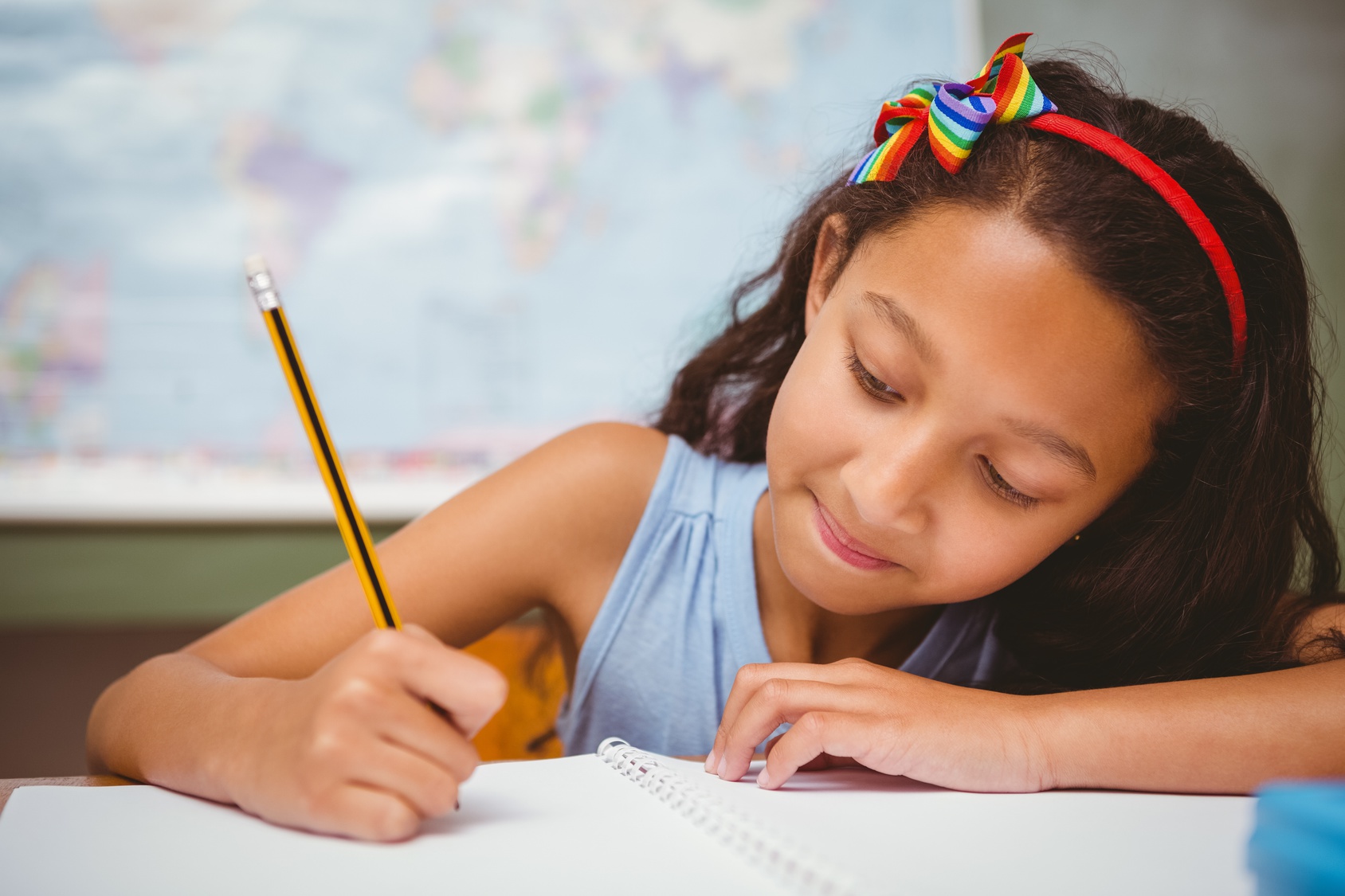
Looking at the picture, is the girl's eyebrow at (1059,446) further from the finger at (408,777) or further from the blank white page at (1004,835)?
the finger at (408,777)

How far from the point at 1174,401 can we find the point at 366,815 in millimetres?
509

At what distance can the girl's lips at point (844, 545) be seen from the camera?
0.59 meters

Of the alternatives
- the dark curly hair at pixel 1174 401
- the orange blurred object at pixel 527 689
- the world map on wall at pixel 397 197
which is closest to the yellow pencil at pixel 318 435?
the dark curly hair at pixel 1174 401

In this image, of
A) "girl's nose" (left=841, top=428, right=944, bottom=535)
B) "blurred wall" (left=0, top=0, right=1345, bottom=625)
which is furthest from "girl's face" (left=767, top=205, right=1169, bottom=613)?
"blurred wall" (left=0, top=0, right=1345, bottom=625)

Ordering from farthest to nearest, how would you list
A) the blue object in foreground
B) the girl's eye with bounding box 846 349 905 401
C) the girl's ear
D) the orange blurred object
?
1. the orange blurred object
2. the girl's ear
3. the girl's eye with bounding box 846 349 905 401
4. the blue object in foreground

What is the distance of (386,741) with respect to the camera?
376 millimetres

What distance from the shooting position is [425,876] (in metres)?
0.33

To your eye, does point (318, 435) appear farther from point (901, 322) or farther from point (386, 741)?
point (901, 322)

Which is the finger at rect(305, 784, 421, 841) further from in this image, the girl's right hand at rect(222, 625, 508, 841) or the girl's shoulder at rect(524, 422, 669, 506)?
the girl's shoulder at rect(524, 422, 669, 506)

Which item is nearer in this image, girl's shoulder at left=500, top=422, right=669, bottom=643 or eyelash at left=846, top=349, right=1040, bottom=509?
eyelash at left=846, top=349, right=1040, bottom=509

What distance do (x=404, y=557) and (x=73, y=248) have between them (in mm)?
811

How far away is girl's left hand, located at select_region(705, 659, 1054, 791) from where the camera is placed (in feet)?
1.58

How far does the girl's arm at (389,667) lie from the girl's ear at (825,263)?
176mm

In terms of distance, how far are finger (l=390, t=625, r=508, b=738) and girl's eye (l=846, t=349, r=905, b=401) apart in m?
0.29
